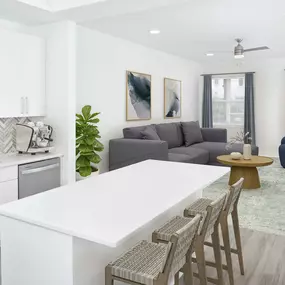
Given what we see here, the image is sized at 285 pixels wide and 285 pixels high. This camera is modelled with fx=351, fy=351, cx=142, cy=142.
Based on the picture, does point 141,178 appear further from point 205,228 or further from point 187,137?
point 187,137

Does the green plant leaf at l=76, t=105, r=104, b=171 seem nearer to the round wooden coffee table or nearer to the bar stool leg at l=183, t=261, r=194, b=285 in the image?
the round wooden coffee table

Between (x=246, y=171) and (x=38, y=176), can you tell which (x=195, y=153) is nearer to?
(x=246, y=171)

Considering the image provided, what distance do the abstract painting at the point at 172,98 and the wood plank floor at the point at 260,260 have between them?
4260 millimetres

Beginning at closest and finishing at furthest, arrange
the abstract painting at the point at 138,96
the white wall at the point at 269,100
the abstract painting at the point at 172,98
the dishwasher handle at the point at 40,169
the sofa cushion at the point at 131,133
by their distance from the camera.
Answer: the dishwasher handle at the point at 40,169 → the sofa cushion at the point at 131,133 → the abstract painting at the point at 138,96 → the abstract painting at the point at 172,98 → the white wall at the point at 269,100

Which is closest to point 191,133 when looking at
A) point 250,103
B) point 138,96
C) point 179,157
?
point 138,96

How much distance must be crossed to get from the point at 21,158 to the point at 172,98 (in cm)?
471

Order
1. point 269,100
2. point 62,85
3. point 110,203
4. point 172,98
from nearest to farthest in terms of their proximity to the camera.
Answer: point 110,203, point 62,85, point 172,98, point 269,100

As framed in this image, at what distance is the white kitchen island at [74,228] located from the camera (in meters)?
1.62

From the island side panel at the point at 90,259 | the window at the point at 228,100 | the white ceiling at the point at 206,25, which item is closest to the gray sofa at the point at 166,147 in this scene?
the window at the point at 228,100

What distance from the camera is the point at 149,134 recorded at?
6.01 m

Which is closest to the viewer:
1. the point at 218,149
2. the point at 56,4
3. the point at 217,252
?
the point at 217,252

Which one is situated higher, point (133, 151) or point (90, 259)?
point (133, 151)

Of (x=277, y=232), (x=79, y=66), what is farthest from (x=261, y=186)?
(x=79, y=66)

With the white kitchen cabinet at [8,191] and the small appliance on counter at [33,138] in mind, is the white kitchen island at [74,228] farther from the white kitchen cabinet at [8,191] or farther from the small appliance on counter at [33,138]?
the small appliance on counter at [33,138]
